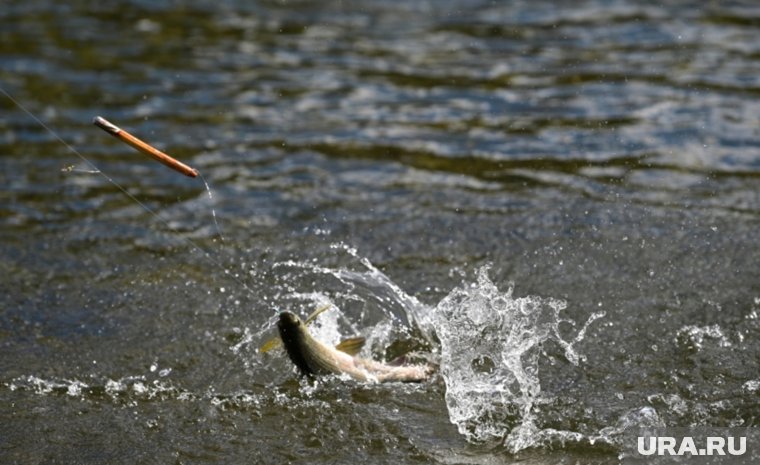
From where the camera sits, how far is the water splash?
4.89m

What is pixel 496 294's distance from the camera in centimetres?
563

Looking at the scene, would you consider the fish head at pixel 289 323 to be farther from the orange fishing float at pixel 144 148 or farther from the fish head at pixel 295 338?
the orange fishing float at pixel 144 148

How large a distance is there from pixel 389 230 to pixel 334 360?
2292 mm

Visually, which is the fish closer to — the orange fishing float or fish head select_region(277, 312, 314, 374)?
fish head select_region(277, 312, 314, 374)

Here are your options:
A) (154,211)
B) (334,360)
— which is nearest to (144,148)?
(334,360)

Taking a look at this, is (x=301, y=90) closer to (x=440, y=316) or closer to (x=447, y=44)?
(x=447, y=44)

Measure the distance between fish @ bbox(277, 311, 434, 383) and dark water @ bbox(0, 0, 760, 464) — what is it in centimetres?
8

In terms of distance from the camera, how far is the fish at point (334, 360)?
4.80 metres

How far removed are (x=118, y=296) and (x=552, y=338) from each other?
101 inches

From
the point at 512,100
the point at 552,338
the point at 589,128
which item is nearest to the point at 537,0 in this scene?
the point at 512,100

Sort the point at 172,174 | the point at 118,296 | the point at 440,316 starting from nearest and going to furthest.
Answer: the point at 440,316 < the point at 118,296 < the point at 172,174

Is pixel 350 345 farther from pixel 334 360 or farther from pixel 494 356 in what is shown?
pixel 494 356

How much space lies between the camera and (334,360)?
197 inches

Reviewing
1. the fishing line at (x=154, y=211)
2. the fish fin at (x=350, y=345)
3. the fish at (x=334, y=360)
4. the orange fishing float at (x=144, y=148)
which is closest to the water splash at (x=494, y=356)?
the fish at (x=334, y=360)
